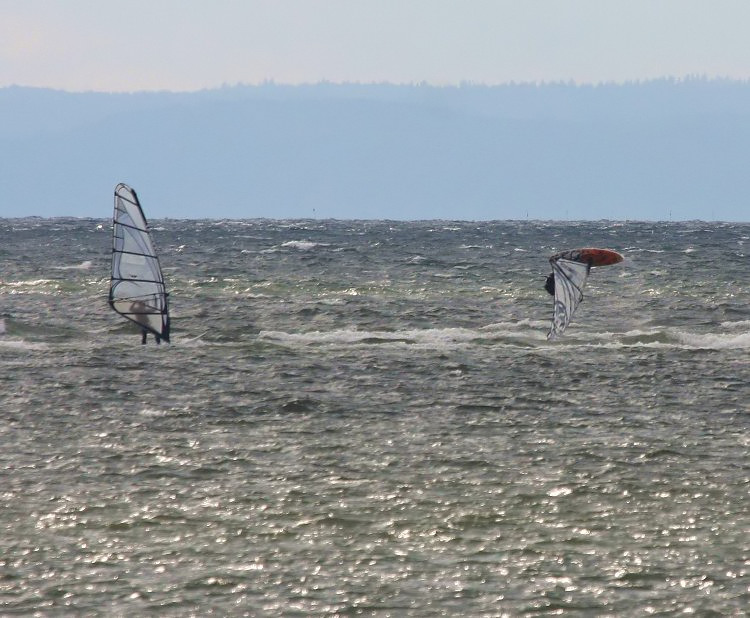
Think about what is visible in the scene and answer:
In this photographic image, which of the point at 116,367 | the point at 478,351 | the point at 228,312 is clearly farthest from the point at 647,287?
the point at 116,367

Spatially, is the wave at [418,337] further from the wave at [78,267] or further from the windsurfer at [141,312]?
the wave at [78,267]

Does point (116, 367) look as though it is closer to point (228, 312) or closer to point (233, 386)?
point (233, 386)

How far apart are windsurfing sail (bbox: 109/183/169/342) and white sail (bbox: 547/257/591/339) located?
32.4ft

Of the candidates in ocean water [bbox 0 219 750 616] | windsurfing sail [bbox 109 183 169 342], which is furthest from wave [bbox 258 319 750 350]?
windsurfing sail [bbox 109 183 169 342]

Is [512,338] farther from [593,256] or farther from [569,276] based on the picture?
[593,256]

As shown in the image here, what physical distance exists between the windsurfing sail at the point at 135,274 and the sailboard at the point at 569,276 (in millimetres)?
9878

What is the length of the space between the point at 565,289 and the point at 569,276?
519 mm

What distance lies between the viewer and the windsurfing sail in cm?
2912

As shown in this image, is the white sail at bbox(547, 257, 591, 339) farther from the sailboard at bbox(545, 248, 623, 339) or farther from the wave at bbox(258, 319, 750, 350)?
the wave at bbox(258, 319, 750, 350)

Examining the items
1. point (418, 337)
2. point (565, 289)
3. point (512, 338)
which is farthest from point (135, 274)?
point (565, 289)

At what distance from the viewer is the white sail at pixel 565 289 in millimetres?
31531

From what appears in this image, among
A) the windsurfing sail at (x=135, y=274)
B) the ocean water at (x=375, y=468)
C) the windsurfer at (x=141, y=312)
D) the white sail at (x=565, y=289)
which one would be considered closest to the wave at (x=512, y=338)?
the ocean water at (x=375, y=468)

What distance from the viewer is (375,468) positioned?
1605 centimetres

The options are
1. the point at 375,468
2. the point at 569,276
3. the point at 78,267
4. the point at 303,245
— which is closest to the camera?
the point at 375,468
